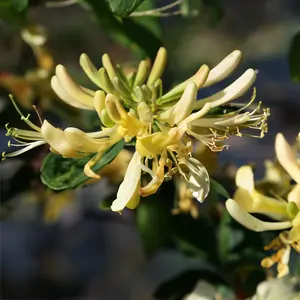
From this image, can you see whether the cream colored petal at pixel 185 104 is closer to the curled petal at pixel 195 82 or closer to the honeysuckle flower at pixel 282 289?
the curled petal at pixel 195 82

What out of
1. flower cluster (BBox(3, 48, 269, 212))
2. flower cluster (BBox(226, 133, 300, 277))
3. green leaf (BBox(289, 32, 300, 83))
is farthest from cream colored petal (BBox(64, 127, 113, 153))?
green leaf (BBox(289, 32, 300, 83))

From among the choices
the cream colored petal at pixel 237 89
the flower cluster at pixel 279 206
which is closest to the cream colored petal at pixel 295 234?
the flower cluster at pixel 279 206

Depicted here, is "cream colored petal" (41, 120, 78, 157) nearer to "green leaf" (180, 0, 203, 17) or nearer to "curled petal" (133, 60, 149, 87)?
"curled petal" (133, 60, 149, 87)

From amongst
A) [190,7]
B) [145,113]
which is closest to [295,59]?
[190,7]

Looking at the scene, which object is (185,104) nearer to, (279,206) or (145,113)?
(145,113)

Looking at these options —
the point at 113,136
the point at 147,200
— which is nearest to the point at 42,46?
the point at 147,200

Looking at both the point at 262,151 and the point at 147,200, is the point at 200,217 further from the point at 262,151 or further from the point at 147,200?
the point at 262,151
